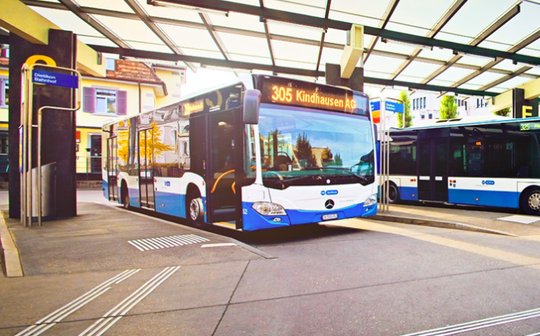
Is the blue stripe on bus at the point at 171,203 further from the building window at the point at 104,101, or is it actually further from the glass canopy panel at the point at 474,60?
the building window at the point at 104,101

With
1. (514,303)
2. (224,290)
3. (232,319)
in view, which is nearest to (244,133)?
(224,290)

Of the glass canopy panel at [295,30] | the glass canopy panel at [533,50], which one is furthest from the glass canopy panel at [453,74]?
the glass canopy panel at [295,30]

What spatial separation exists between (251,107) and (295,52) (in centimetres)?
682

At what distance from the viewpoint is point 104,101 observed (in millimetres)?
31859

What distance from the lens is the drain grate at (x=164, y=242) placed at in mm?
7117

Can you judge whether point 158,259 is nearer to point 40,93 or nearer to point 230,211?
point 230,211

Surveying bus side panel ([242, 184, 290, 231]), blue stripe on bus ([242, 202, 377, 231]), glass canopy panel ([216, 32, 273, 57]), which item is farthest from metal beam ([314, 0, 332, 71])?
bus side panel ([242, 184, 290, 231])

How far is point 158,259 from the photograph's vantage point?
20.5ft

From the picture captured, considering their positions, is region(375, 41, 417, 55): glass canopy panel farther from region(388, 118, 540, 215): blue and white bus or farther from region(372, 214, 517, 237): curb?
region(372, 214, 517, 237): curb

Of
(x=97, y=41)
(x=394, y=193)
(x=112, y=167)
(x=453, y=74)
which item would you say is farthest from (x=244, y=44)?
(x=453, y=74)

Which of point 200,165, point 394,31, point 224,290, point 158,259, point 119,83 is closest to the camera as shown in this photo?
point 224,290

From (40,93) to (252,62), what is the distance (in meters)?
6.83

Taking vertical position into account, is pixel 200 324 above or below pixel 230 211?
below

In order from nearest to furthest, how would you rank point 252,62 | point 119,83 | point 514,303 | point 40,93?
point 514,303 → point 40,93 → point 252,62 → point 119,83
